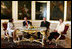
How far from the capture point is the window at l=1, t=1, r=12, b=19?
26.3 ft

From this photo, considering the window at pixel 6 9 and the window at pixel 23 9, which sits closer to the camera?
the window at pixel 6 9

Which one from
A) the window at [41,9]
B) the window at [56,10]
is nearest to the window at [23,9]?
the window at [41,9]

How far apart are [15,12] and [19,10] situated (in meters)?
0.30

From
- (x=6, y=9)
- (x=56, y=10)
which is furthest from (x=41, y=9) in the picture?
(x=6, y=9)

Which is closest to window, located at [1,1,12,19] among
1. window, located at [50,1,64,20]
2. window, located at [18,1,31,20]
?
window, located at [18,1,31,20]

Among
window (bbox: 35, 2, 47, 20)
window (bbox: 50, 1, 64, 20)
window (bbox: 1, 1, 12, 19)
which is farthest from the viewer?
window (bbox: 35, 2, 47, 20)

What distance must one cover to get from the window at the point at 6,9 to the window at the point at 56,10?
2.73 meters

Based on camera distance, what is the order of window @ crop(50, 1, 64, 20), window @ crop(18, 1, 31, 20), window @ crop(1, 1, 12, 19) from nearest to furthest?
1. window @ crop(50, 1, 64, 20)
2. window @ crop(1, 1, 12, 19)
3. window @ crop(18, 1, 31, 20)

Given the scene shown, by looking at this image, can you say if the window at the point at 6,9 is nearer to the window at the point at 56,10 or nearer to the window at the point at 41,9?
the window at the point at 41,9

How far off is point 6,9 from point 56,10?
10.7ft

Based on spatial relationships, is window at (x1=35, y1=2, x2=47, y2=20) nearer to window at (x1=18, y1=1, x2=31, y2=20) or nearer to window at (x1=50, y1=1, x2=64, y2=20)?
window at (x1=50, y1=1, x2=64, y2=20)

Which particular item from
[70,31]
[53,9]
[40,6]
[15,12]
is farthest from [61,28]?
[15,12]

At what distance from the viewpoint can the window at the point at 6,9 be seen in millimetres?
8008

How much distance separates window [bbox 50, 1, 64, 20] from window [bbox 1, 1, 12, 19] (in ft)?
8.96
